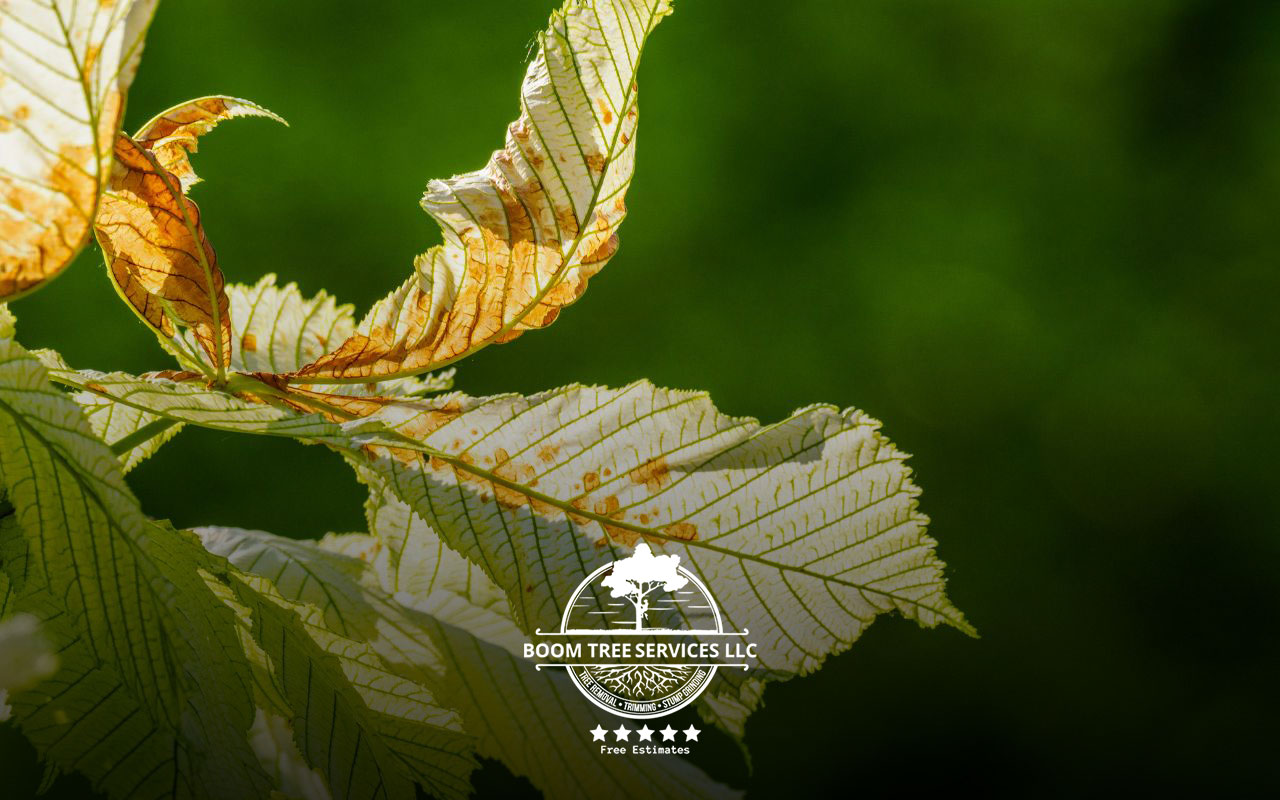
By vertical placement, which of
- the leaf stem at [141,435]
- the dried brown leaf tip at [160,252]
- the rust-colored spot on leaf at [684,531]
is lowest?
the rust-colored spot on leaf at [684,531]

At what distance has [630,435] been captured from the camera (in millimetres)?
220

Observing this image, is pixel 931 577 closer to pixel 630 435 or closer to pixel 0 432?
→ pixel 630 435

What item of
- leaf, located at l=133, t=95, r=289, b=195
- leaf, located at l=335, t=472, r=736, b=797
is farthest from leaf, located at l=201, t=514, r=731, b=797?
leaf, located at l=133, t=95, r=289, b=195

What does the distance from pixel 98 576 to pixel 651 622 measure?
4.4 inches

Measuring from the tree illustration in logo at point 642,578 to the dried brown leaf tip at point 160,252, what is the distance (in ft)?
0.35

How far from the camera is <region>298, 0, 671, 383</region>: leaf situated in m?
0.21

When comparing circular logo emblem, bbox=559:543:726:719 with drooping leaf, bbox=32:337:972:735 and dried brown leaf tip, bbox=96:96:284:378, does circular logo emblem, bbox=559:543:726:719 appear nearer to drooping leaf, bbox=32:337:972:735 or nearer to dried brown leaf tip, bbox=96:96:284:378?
drooping leaf, bbox=32:337:972:735

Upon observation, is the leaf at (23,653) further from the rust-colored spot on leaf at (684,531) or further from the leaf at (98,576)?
the rust-colored spot on leaf at (684,531)

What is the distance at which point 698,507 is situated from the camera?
0.71 ft

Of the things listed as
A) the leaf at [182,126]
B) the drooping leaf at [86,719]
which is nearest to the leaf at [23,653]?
the drooping leaf at [86,719]

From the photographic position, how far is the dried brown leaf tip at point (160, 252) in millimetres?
195

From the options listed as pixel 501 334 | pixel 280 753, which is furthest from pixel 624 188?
pixel 280 753

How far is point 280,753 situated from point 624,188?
177 millimetres

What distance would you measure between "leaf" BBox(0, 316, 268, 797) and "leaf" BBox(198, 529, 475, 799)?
0.11 feet
